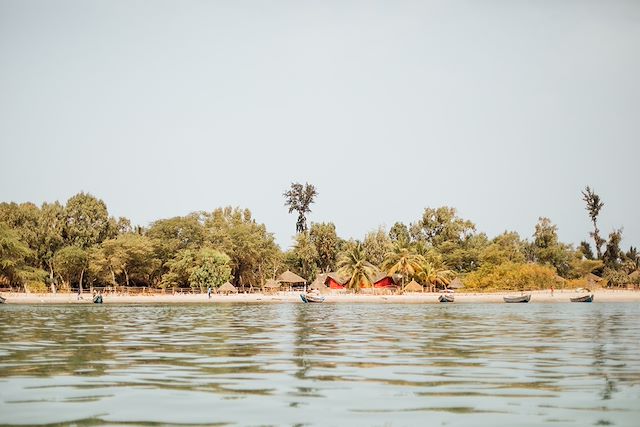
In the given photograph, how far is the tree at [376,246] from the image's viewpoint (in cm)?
12044

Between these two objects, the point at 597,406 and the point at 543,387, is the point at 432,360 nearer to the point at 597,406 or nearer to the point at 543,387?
the point at 543,387

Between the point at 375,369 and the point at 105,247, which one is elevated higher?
the point at 105,247

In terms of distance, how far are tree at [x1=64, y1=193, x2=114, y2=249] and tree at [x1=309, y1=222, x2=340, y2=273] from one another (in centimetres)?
3251

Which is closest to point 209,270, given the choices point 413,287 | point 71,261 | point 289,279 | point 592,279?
point 289,279

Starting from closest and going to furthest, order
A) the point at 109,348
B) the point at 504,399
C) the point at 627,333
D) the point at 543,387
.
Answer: the point at 504,399 < the point at 543,387 < the point at 109,348 < the point at 627,333

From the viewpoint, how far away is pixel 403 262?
9312cm

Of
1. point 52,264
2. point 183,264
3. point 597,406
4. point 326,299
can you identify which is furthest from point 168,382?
point 52,264

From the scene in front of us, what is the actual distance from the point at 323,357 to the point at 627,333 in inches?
531

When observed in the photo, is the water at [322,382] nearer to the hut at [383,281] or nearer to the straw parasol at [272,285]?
the straw parasol at [272,285]

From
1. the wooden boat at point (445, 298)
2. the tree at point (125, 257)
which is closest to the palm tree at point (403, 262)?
the wooden boat at point (445, 298)

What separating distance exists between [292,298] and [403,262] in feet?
53.1

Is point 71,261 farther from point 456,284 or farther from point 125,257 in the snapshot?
point 456,284

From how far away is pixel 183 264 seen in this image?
93.9m

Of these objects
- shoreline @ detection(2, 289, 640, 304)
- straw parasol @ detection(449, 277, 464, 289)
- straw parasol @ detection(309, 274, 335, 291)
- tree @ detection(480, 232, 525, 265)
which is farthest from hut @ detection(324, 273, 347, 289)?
tree @ detection(480, 232, 525, 265)
